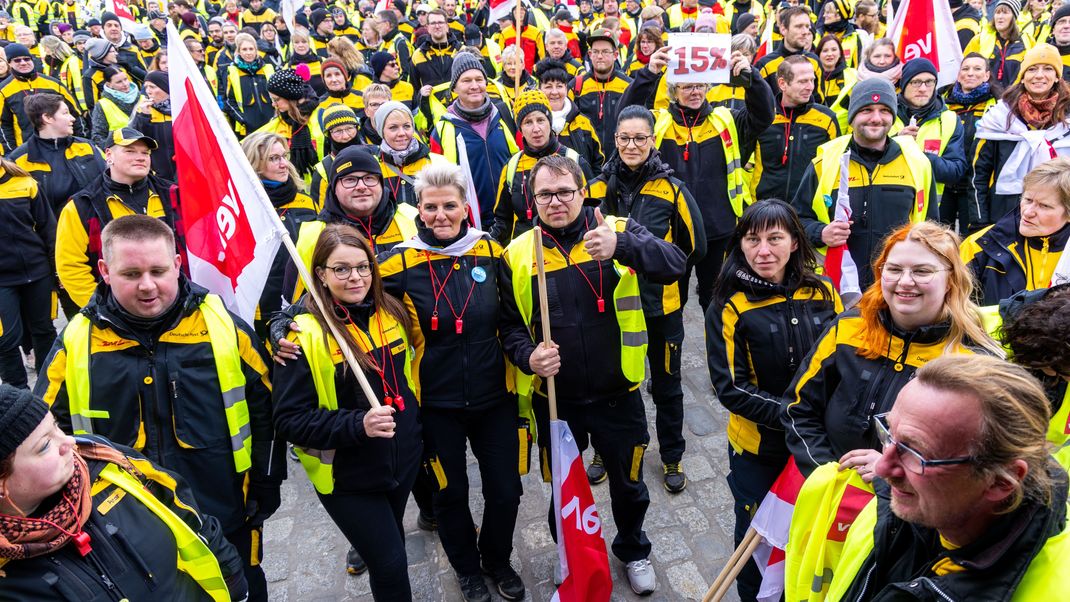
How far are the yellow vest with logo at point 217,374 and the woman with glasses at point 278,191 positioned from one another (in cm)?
190

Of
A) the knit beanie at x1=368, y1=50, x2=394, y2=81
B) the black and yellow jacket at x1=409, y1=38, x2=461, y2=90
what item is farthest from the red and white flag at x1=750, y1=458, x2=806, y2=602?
the black and yellow jacket at x1=409, y1=38, x2=461, y2=90

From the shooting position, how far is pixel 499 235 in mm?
5777

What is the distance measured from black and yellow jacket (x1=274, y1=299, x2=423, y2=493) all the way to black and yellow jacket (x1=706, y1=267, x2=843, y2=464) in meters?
1.60

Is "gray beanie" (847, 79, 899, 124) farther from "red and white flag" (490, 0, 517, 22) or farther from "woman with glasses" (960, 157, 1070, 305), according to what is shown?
"red and white flag" (490, 0, 517, 22)

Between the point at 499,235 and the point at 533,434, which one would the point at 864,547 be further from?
the point at 499,235

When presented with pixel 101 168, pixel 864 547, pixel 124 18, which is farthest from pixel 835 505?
pixel 124 18

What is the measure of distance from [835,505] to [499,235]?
377 centimetres

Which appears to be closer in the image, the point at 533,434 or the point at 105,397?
the point at 105,397

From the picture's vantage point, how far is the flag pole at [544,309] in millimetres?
3588

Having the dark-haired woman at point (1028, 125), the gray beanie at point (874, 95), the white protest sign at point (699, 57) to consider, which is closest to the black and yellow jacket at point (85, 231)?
the white protest sign at point (699, 57)

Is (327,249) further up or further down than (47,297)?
further up

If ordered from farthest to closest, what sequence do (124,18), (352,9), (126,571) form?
1. (352,9)
2. (124,18)
3. (126,571)

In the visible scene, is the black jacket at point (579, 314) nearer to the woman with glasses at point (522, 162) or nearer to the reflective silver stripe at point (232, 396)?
the reflective silver stripe at point (232, 396)

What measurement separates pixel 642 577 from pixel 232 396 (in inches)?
96.9
